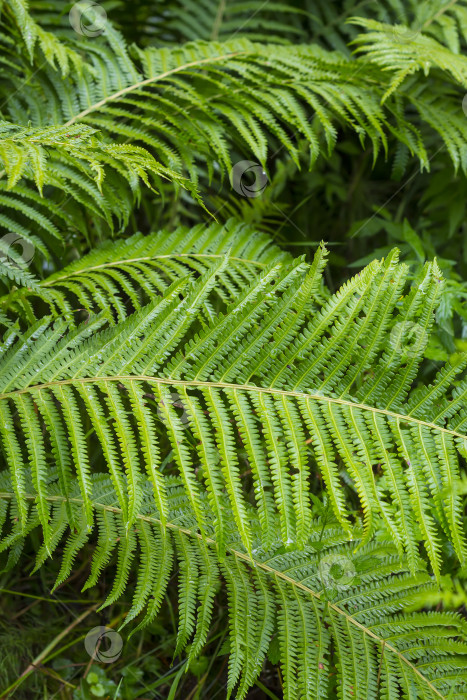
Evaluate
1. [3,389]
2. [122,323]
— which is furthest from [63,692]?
[122,323]

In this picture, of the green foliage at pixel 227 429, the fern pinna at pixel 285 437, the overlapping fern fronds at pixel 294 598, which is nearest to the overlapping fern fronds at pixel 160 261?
the green foliage at pixel 227 429

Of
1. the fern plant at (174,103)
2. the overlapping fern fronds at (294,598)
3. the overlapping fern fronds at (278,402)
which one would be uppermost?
the fern plant at (174,103)

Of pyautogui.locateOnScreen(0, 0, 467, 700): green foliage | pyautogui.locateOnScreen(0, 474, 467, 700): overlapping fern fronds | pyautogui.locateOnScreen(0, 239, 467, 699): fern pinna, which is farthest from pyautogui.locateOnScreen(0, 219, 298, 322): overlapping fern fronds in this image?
pyautogui.locateOnScreen(0, 474, 467, 700): overlapping fern fronds

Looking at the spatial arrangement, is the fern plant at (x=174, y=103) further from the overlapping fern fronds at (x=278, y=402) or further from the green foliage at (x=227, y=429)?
the overlapping fern fronds at (x=278, y=402)

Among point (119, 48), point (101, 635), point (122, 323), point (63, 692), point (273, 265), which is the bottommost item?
point (63, 692)

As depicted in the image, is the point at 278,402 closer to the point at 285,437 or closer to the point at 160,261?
the point at 285,437

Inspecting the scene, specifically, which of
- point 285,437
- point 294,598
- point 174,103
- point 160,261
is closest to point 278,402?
point 285,437

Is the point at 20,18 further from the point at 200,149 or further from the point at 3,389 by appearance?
the point at 3,389

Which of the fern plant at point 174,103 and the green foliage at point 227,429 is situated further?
the fern plant at point 174,103
